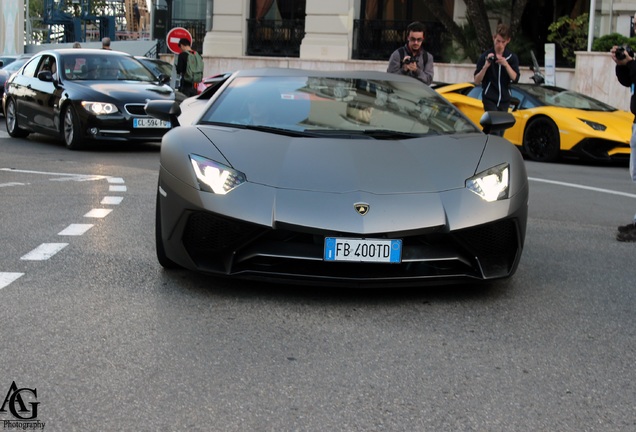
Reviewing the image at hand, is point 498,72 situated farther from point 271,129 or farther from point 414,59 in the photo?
point 271,129

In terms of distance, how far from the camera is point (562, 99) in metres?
16.7

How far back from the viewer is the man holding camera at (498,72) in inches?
476

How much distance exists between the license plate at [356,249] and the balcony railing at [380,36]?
1036 inches

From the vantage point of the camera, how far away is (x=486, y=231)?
558 cm

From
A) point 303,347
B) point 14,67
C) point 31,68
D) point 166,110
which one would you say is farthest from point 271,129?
point 14,67

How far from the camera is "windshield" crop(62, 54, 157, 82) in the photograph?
15930 millimetres

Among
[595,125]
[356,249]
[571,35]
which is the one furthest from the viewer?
[571,35]

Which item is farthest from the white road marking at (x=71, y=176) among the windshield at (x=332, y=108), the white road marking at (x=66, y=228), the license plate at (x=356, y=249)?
the license plate at (x=356, y=249)

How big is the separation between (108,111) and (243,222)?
9.97 meters

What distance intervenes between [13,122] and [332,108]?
11.9 metres

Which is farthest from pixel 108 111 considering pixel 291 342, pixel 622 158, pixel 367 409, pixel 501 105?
pixel 367 409

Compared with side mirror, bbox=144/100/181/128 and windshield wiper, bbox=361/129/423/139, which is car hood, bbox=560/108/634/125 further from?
windshield wiper, bbox=361/129/423/139

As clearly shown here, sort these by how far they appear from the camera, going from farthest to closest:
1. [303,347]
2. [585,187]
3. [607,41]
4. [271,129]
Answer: [607,41] → [585,187] → [271,129] → [303,347]

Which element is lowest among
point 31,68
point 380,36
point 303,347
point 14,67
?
point 303,347
